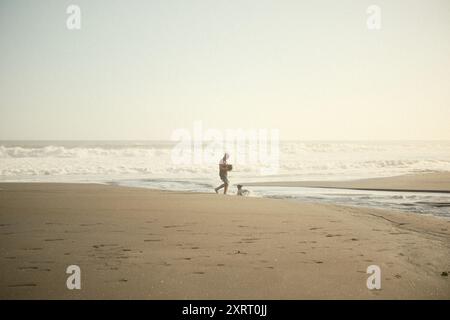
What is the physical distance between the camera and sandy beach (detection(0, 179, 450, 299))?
419cm

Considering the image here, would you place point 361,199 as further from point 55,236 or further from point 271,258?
point 55,236

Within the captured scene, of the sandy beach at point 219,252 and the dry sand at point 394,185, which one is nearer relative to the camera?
the sandy beach at point 219,252

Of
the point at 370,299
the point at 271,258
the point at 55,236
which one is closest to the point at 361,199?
the point at 271,258

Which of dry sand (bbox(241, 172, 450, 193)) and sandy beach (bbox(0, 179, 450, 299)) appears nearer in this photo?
sandy beach (bbox(0, 179, 450, 299))

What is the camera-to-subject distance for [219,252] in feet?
18.2

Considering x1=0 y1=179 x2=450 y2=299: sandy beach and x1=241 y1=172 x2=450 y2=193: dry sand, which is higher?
x1=0 y1=179 x2=450 y2=299: sandy beach

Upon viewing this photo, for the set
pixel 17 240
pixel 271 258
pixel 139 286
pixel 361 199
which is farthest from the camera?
pixel 361 199

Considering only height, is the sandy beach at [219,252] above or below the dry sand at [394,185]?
above

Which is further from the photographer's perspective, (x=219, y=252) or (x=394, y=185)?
(x=394, y=185)

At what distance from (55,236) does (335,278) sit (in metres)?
4.71

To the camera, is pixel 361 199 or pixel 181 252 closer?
pixel 181 252

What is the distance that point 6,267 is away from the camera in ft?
15.6

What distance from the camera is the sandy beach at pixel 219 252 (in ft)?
13.8

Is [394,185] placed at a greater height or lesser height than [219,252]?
lesser
